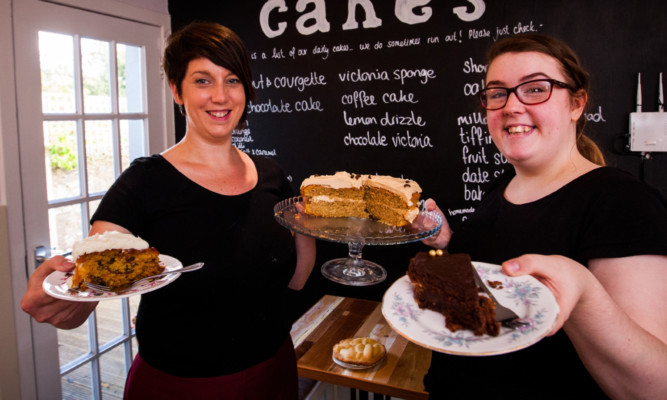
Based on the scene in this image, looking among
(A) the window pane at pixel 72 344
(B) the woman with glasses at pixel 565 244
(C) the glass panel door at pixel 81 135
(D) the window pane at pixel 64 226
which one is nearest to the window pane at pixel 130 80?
(C) the glass panel door at pixel 81 135

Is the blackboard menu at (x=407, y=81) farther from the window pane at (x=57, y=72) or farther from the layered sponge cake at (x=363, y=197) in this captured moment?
the window pane at (x=57, y=72)

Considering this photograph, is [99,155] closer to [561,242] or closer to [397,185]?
[397,185]

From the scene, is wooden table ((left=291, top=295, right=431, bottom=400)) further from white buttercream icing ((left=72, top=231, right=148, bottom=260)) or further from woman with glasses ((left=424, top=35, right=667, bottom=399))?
white buttercream icing ((left=72, top=231, right=148, bottom=260))

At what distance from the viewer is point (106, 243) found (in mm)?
1577

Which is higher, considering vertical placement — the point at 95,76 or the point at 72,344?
the point at 95,76

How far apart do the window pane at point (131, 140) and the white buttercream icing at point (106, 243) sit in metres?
2.38

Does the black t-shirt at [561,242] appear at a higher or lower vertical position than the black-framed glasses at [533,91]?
lower

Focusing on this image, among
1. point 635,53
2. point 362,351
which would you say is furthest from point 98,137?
point 635,53

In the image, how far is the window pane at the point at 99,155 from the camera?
11.4ft

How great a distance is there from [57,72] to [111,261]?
226cm

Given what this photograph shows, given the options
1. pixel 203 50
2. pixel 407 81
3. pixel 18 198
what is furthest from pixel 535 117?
pixel 18 198

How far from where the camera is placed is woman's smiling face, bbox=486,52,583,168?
1609mm

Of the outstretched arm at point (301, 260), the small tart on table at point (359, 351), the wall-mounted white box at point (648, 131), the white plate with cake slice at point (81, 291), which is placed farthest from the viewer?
the wall-mounted white box at point (648, 131)

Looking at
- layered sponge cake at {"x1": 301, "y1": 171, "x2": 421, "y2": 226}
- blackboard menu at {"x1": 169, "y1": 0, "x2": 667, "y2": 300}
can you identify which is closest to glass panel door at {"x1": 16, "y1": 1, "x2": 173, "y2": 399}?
blackboard menu at {"x1": 169, "y1": 0, "x2": 667, "y2": 300}
